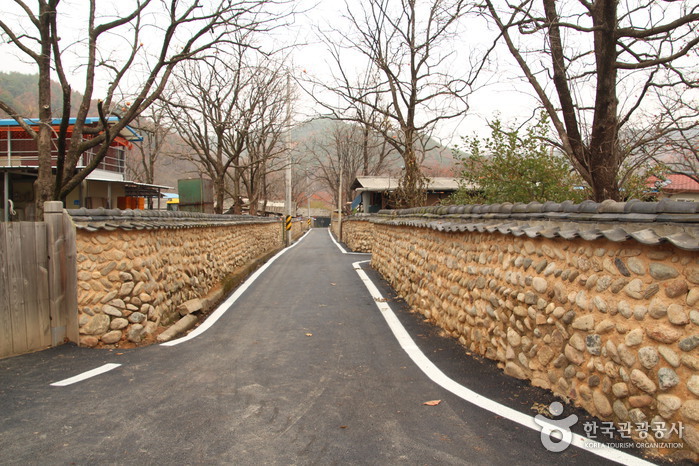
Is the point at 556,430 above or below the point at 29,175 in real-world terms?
below

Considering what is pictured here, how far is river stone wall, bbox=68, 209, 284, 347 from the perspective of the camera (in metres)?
5.56

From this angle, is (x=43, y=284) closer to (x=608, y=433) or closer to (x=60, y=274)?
(x=60, y=274)

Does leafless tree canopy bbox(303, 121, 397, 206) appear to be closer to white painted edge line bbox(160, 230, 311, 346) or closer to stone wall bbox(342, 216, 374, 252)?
stone wall bbox(342, 216, 374, 252)

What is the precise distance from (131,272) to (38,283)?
1.02 meters

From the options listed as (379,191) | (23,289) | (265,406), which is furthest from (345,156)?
(265,406)

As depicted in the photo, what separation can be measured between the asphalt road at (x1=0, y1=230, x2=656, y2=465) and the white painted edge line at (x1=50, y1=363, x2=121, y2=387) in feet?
0.28

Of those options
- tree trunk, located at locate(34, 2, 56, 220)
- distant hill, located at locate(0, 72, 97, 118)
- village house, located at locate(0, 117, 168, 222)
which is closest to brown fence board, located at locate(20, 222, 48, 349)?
tree trunk, located at locate(34, 2, 56, 220)

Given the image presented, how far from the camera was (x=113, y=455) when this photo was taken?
118 inches

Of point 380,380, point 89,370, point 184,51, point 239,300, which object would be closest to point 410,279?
point 239,300

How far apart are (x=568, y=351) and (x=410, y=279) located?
16.9 feet

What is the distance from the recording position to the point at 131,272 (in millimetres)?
5938

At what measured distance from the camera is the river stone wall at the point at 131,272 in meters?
5.56

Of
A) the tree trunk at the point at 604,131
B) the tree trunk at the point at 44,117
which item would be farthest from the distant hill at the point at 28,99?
the tree trunk at the point at 604,131

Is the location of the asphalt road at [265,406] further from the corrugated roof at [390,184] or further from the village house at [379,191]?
the village house at [379,191]
